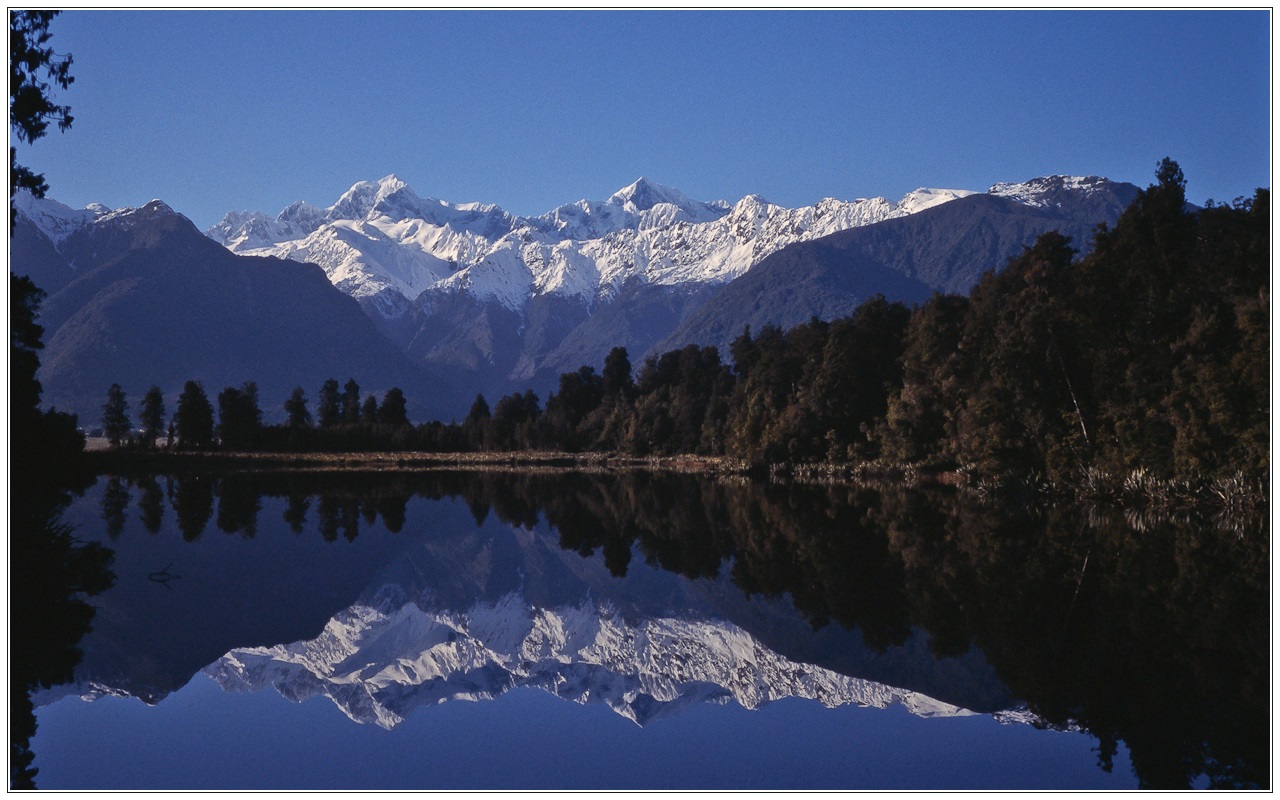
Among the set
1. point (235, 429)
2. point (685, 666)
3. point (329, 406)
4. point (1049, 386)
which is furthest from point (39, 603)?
point (329, 406)

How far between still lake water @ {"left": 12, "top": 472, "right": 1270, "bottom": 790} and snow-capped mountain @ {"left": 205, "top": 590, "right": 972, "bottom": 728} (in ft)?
0.25

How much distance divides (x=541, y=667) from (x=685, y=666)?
2.16 metres

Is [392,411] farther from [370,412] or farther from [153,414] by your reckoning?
[153,414]

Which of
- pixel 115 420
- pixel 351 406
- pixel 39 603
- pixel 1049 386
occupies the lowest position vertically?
pixel 39 603

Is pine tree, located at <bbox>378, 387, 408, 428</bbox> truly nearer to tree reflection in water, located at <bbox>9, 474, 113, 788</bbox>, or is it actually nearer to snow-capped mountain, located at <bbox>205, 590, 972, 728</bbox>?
tree reflection in water, located at <bbox>9, 474, 113, 788</bbox>

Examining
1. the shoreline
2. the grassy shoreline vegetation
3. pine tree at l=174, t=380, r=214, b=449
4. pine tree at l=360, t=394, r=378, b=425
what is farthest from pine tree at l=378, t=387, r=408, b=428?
the grassy shoreline vegetation

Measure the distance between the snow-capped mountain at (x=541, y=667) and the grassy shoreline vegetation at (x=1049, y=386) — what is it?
25.9m

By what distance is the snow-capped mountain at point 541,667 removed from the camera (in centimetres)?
1456

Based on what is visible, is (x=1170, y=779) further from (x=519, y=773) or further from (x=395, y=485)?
(x=395, y=485)

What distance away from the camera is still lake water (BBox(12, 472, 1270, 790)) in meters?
11.8

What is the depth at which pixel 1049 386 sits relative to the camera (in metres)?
51.7

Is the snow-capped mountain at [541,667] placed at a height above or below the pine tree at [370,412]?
below

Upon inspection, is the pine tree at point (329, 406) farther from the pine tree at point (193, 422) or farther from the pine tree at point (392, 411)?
the pine tree at point (193, 422)

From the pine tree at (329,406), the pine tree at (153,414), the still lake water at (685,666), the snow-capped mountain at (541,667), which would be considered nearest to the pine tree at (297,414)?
the pine tree at (329,406)
